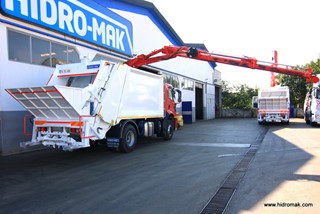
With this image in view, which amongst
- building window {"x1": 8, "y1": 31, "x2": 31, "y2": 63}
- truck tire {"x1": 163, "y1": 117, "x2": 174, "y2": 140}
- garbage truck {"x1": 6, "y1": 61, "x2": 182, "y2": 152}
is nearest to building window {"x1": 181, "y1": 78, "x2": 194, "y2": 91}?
truck tire {"x1": 163, "y1": 117, "x2": 174, "y2": 140}

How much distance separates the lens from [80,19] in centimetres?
1301

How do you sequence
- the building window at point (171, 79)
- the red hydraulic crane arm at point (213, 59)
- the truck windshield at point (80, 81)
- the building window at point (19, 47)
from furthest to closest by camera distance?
the building window at point (171, 79) → the red hydraulic crane arm at point (213, 59) → the building window at point (19, 47) → the truck windshield at point (80, 81)

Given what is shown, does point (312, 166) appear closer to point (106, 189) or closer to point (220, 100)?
point (106, 189)

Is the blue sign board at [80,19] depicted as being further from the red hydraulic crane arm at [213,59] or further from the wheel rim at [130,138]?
the wheel rim at [130,138]

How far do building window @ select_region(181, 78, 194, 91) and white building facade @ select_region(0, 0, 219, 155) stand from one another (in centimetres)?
739

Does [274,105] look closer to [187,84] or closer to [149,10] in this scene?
[187,84]

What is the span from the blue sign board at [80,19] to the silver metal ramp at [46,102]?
347cm

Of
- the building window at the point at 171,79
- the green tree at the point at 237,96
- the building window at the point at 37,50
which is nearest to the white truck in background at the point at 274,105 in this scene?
the building window at the point at 171,79

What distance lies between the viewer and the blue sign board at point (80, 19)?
10.2 m

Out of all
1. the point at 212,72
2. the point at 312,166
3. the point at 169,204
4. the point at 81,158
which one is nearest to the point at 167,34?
the point at 212,72

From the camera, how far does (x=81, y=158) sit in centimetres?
902

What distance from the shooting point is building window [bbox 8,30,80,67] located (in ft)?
33.0

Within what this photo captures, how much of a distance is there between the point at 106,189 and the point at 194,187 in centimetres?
179

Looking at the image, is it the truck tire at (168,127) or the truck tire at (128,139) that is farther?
the truck tire at (168,127)
